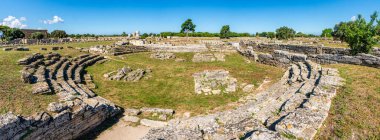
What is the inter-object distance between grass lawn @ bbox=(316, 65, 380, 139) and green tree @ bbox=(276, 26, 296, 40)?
68186mm

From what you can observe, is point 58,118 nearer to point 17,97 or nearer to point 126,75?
point 17,97

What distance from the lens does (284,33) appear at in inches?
3017

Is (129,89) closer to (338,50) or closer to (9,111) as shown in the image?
(9,111)

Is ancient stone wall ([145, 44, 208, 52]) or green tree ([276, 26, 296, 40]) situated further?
green tree ([276, 26, 296, 40])

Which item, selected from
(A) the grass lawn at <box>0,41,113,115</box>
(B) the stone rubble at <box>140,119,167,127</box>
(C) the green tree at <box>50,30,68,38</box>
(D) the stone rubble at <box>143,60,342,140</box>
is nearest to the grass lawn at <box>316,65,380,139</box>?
(D) the stone rubble at <box>143,60,342,140</box>

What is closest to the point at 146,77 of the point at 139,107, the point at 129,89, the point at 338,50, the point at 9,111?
the point at 129,89

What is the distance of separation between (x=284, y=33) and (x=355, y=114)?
242ft

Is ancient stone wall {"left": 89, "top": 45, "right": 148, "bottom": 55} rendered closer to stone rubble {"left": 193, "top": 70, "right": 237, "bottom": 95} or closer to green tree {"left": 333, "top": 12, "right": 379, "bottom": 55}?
stone rubble {"left": 193, "top": 70, "right": 237, "bottom": 95}

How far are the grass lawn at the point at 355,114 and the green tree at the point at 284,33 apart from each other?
224 feet

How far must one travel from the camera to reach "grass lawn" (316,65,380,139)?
7.67 m

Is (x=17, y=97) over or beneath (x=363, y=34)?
beneath

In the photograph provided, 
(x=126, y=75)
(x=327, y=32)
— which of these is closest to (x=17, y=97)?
(x=126, y=75)

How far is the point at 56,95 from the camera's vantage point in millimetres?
13883

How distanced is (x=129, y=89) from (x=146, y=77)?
4.24m
